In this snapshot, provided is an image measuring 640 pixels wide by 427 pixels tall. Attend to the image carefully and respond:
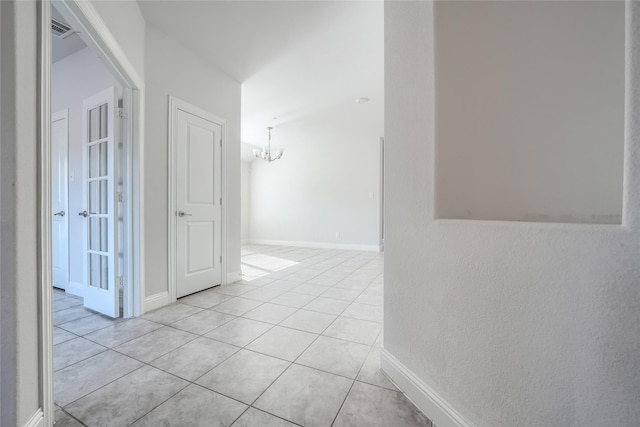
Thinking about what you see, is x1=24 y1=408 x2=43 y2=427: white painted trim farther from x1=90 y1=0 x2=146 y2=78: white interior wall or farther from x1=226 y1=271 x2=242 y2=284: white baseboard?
x1=226 y1=271 x2=242 y2=284: white baseboard

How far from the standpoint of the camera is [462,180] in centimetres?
116

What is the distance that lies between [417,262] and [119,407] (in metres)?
1.57

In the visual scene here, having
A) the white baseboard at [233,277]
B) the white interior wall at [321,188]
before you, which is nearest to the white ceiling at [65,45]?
the white baseboard at [233,277]

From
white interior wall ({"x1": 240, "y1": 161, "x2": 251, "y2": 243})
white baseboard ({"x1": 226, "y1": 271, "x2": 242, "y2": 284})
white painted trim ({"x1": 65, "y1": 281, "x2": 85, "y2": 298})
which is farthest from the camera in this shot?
white interior wall ({"x1": 240, "y1": 161, "x2": 251, "y2": 243})

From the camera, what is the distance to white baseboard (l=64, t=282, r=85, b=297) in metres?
2.73

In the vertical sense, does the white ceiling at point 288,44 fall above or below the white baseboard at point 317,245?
above

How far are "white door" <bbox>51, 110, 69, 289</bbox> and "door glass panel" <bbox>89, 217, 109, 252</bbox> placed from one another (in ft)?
2.13

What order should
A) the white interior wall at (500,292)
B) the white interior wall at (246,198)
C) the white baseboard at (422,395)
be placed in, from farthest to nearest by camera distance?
the white interior wall at (246,198) → the white baseboard at (422,395) → the white interior wall at (500,292)

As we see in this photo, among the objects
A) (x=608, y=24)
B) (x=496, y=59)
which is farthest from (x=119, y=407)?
(x=608, y=24)

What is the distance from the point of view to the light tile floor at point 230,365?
1128 millimetres

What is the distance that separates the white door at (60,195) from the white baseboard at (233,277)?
68.4 inches

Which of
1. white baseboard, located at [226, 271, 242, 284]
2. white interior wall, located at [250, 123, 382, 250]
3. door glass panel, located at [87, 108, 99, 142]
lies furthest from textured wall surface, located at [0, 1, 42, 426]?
white interior wall, located at [250, 123, 382, 250]

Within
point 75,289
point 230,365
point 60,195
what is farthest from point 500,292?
point 60,195

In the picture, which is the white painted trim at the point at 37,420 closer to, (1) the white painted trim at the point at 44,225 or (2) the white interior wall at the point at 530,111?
(1) the white painted trim at the point at 44,225
